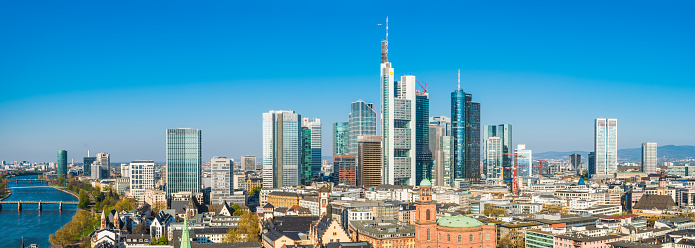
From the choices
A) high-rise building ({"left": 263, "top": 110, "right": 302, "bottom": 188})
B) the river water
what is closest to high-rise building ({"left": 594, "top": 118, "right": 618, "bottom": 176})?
high-rise building ({"left": 263, "top": 110, "right": 302, "bottom": 188})

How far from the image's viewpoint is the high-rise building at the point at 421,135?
144163 millimetres

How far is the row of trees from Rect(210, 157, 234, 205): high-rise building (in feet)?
114

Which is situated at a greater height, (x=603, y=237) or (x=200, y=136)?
(x=200, y=136)

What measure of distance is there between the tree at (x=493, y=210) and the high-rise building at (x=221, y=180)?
42411mm

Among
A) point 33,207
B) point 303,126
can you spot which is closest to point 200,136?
point 33,207

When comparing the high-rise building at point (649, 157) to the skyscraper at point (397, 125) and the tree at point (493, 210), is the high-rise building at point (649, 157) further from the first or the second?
the tree at point (493, 210)

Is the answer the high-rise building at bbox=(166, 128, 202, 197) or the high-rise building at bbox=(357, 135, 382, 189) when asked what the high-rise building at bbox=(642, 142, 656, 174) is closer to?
the high-rise building at bbox=(357, 135, 382, 189)

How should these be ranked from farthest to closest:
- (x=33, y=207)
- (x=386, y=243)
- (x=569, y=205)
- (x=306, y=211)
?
1. (x=33, y=207)
2. (x=569, y=205)
3. (x=306, y=211)
4. (x=386, y=243)

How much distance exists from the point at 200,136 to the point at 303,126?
145 feet

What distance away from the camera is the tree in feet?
287

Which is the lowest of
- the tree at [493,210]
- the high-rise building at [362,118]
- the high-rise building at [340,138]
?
the tree at [493,210]

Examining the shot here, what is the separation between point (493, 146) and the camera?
19162 cm

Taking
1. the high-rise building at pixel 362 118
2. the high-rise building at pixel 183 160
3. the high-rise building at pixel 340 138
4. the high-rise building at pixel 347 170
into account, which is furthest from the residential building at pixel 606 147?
the high-rise building at pixel 183 160

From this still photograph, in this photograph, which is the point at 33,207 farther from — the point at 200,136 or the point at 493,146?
the point at 493,146
